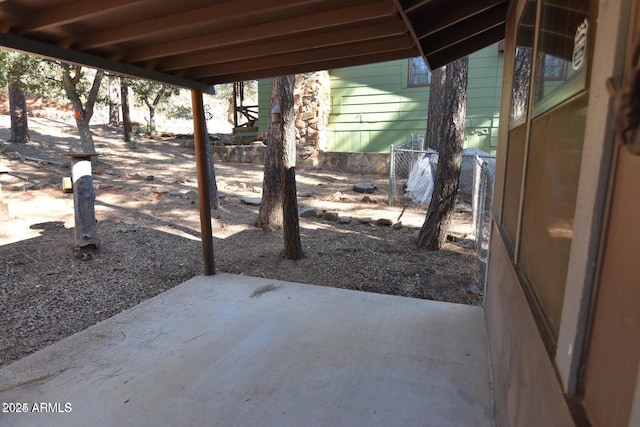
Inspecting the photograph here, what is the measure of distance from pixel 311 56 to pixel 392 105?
34.0ft

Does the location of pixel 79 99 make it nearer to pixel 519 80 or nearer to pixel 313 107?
pixel 313 107

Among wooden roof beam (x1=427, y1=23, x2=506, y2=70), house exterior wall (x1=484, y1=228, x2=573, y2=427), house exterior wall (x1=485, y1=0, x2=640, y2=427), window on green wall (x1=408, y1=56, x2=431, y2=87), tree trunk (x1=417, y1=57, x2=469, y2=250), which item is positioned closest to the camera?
house exterior wall (x1=485, y1=0, x2=640, y2=427)

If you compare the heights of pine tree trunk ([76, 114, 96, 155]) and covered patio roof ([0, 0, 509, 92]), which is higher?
covered patio roof ([0, 0, 509, 92])

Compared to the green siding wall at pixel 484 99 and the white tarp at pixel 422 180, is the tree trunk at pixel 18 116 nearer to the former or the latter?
the white tarp at pixel 422 180

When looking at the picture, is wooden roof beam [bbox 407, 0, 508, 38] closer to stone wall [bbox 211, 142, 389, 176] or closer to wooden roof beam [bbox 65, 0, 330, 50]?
wooden roof beam [bbox 65, 0, 330, 50]

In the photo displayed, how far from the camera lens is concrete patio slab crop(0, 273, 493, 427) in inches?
90.4

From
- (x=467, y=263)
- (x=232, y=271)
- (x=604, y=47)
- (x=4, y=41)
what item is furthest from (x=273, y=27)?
(x=467, y=263)

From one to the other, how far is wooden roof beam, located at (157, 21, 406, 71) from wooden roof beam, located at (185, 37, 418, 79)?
149mm

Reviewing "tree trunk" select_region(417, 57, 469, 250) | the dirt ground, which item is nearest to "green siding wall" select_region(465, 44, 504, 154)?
the dirt ground

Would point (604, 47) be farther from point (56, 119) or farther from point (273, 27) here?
point (56, 119)

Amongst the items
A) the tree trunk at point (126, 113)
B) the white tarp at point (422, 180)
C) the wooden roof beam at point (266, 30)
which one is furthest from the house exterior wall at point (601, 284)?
the tree trunk at point (126, 113)

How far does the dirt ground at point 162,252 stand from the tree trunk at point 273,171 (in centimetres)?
32

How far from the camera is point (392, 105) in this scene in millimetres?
13578

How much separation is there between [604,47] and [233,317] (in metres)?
3.28
